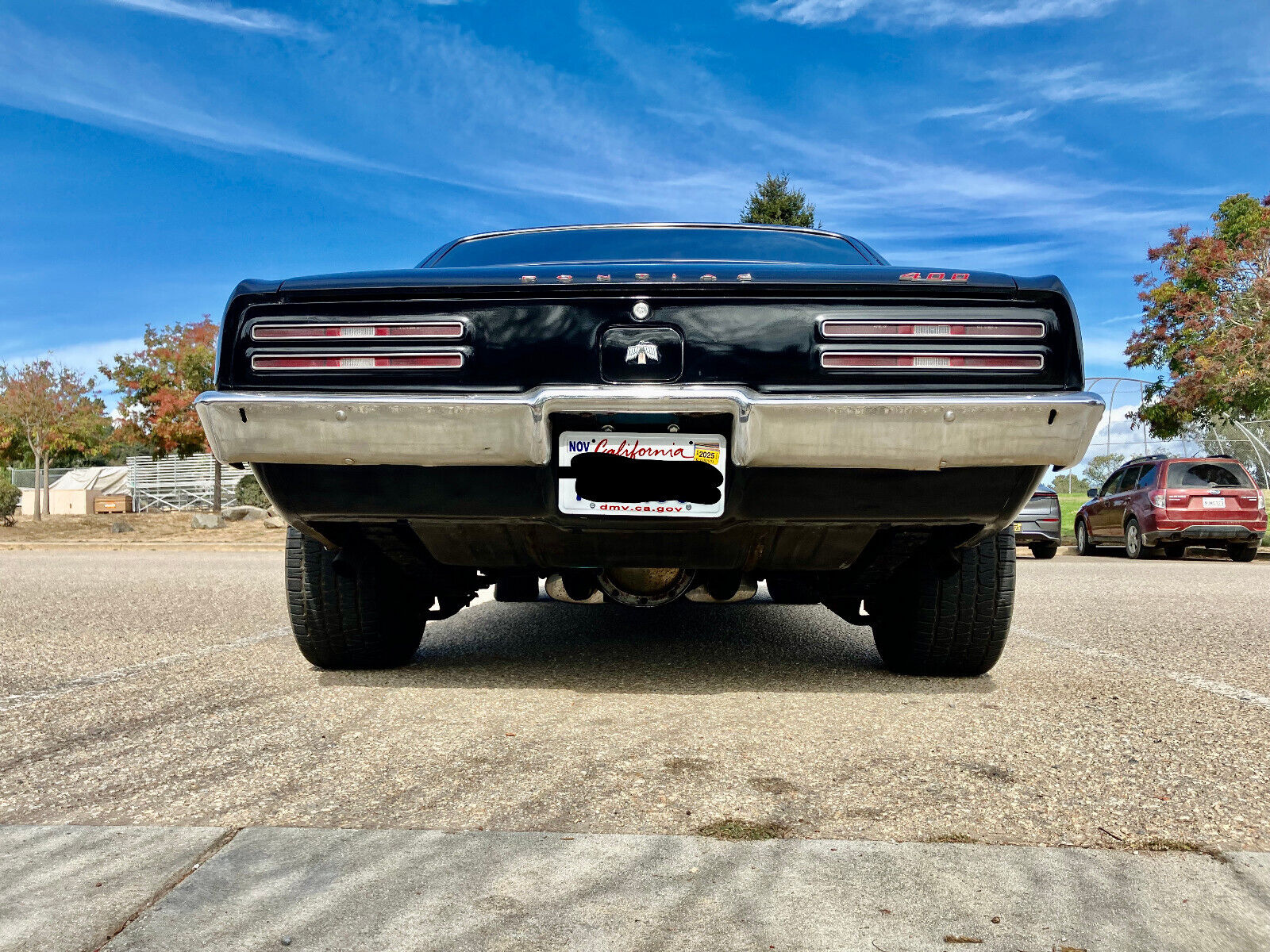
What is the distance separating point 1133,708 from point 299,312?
263 cm

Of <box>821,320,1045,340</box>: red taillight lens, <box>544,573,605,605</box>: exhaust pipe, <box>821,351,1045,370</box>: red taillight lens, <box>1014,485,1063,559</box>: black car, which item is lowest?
<box>1014,485,1063,559</box>: black car

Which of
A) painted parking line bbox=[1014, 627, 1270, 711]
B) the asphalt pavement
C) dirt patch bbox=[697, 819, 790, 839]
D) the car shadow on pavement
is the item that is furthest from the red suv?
dirt patch bbox=[697, 819, 790, 839]

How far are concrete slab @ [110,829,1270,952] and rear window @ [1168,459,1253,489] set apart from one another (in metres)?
12.1

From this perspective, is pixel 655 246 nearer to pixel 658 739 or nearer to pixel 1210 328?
pixel 658 739

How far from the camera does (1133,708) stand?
9.23ft

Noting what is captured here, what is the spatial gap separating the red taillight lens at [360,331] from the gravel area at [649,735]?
1.03 meters

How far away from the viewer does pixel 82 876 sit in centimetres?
154

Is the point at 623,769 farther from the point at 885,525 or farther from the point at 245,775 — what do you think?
the point at 885,525

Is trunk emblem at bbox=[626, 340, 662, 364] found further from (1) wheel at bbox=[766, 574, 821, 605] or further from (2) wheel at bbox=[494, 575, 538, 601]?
(2) wheel at bbox=[494, 575, 538, 601]

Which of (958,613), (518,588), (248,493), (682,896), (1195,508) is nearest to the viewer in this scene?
(682,896)

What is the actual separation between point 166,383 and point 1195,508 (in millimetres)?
24248

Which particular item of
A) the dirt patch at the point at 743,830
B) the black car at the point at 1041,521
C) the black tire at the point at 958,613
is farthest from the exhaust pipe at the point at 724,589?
the black car at the point at 1041,521

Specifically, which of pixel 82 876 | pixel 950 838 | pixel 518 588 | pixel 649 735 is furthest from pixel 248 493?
pixel 950 838

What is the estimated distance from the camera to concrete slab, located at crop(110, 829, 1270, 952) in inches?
52.9
